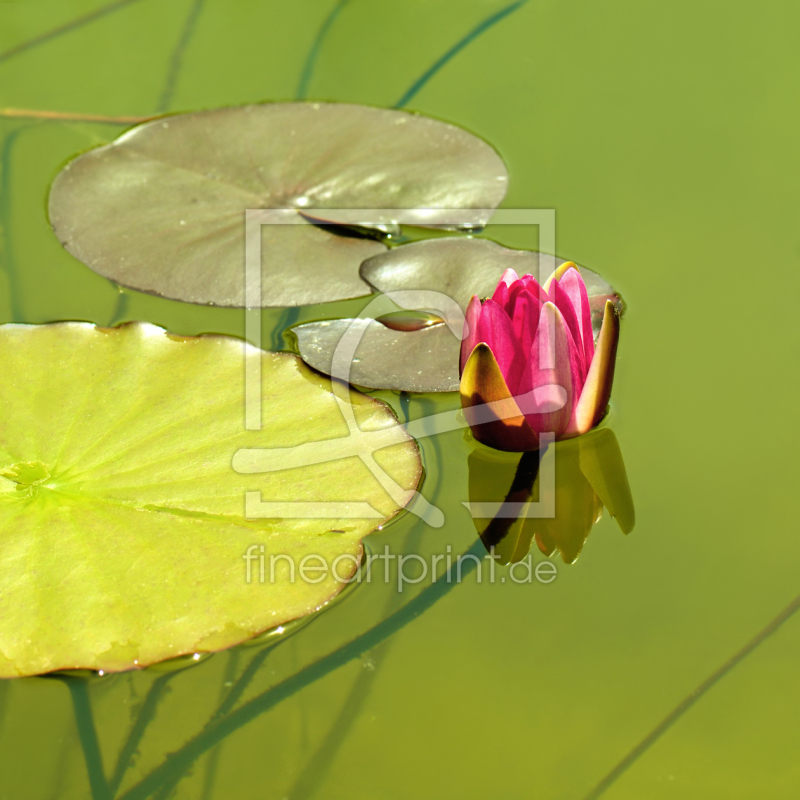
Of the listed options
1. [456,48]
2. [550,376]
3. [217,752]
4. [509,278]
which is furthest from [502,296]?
[456,48]

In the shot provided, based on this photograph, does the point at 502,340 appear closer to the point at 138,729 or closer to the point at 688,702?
the point at 688,702

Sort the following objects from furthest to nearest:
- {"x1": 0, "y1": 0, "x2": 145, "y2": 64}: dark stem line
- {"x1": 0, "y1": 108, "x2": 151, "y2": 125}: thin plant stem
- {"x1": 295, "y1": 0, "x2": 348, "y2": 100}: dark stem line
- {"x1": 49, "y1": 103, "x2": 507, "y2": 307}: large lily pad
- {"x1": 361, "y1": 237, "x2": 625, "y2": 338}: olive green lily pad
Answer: {"x1": 0, "y1": 0, "x2": 145, "y2": 64}: dark stem line, {"x1": 295, "y1": 0, "x2": 348, "y2": 100}: dark stem line, {"x1": 0, "y1": 108, "x2": 151, "y2": 125}: thin plant stem, {"x1": 49, "y1": 103, "x2": 507, "y2": 307}: large lily pad, {"x1": 361, "y1": 237, "x2": 625, "y2": 338}: olive green lily pad

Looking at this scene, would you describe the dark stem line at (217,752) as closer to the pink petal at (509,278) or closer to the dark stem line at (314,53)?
the pink petal at (509,278)

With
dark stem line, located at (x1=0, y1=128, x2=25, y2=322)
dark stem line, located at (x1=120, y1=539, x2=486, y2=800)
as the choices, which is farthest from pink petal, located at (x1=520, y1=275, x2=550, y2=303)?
dark stem line, located at (x1=0, y1=128, x2=25, y2=322)

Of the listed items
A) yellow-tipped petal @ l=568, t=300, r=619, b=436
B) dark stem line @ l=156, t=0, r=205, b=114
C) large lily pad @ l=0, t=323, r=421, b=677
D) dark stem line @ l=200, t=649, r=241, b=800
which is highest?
dark stem line @ l=156, t=0, r=205, b=114

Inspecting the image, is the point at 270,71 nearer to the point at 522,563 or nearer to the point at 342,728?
the point at 522,563

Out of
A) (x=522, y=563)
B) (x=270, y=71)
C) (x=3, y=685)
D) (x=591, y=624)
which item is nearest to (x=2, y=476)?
(x=3, y=685)

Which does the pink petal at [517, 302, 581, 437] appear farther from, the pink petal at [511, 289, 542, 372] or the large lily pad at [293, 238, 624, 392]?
the large lily pad at [293, 238, 624, 392]
